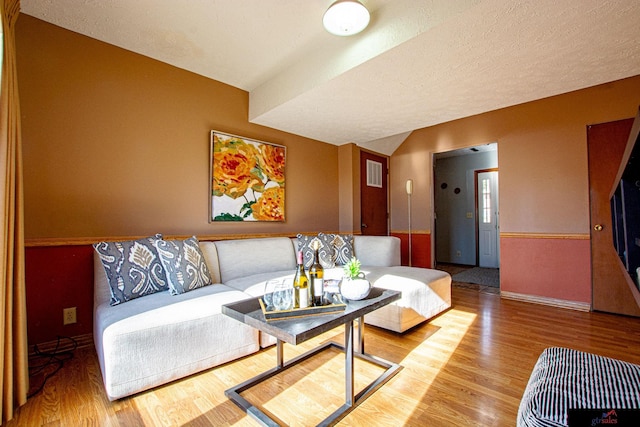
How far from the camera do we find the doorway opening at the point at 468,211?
19.3 feet

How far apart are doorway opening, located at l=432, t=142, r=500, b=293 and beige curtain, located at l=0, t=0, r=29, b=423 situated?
5548 mm

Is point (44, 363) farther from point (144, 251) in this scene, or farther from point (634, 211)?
point (634, 211)

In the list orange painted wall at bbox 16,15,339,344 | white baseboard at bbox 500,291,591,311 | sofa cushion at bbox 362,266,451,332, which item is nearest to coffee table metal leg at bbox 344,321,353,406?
sofa cushion at bbox 362,266,451,332

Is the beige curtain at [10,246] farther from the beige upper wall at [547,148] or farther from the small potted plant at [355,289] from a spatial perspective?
the beige upper wall at [547,148]

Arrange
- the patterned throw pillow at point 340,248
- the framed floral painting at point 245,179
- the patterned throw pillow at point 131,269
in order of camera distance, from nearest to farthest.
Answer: the patterned throw pillow at point 131,269, the framed floral painting at point 245,179, the patterned throw pillow at point 340,248

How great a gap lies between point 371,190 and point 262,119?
2214mm

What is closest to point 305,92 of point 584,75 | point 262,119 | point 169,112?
point 262,119

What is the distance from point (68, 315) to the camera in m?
2.28

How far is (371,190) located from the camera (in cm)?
483

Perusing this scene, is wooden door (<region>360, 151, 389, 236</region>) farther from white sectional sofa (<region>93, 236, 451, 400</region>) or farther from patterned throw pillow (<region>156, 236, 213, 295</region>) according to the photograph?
patterned throw pillow (<region>156, 236, 213, 295</region>)

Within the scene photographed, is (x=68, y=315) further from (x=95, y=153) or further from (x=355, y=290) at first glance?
(x=355, y=290)

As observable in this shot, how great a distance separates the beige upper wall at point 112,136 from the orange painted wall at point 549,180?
3.32 meters

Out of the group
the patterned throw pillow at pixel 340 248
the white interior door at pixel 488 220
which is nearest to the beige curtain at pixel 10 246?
the patterned throw pillow at pixel 340 248

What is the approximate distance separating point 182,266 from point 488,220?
588 cm
